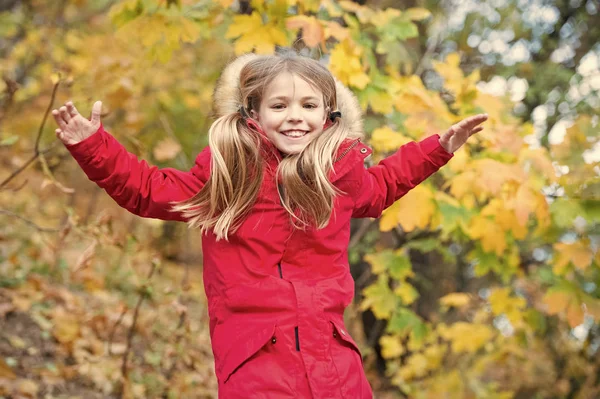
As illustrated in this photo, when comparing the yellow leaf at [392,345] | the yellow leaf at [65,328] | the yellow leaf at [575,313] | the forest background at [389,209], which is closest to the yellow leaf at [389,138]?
the forest background at [389,209]

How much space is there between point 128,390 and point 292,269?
6.71 feet

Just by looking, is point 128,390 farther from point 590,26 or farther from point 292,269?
point 590,26

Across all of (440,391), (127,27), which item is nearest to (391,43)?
(127,27)

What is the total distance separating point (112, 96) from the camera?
450 centimetres

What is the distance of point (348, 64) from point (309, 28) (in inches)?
12.9

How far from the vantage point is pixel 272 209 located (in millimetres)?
2299

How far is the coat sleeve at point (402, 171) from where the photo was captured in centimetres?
253

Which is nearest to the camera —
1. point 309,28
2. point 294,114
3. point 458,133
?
point 294,114

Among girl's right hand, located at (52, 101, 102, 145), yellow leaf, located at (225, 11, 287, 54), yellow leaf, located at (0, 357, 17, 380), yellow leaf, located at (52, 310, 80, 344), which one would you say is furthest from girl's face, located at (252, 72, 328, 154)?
yellow leaf, located at (52, 310, 80, 344)

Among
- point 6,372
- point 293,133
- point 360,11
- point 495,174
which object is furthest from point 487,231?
point 6,372

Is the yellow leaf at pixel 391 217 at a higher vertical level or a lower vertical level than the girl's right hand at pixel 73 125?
lower

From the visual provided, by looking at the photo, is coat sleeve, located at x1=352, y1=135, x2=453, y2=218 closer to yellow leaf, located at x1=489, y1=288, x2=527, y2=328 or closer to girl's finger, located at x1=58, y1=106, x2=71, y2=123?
girl's finger, located at x1=58, y1=106, x2=71, y2=123

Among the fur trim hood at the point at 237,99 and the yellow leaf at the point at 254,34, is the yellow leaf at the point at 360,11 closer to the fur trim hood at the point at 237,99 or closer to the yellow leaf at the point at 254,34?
the yellow leaf at the point at 254,34

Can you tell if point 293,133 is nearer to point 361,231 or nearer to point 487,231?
point 487,231
